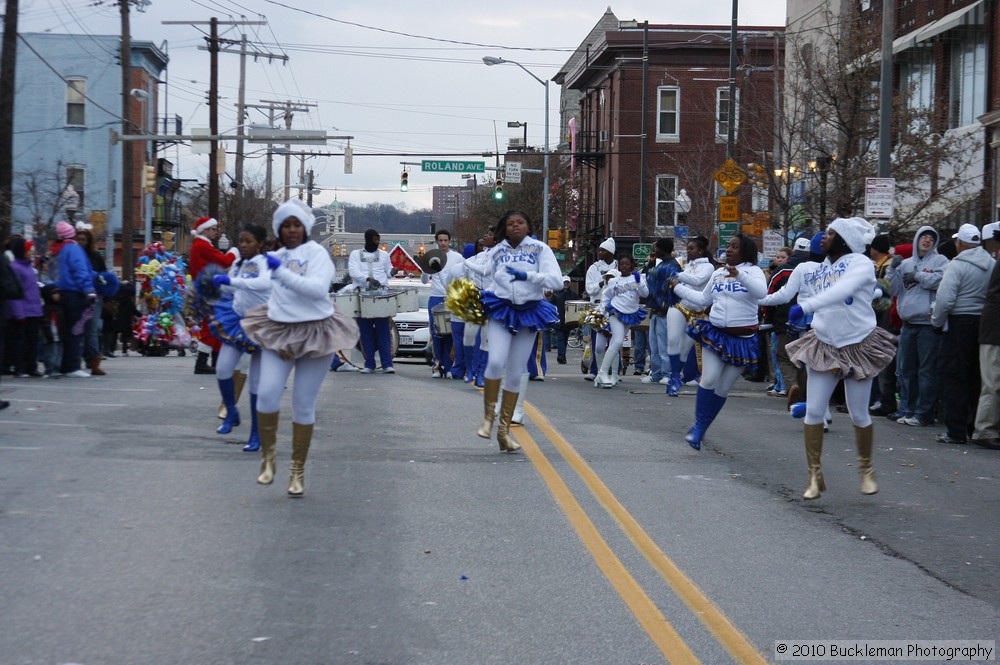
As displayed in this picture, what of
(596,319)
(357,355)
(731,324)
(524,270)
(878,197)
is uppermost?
(878,197)

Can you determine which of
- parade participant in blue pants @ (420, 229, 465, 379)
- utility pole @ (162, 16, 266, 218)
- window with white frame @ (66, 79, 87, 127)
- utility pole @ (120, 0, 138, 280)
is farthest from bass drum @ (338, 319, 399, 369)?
window with white frame @ (66, 79, 87, 127)

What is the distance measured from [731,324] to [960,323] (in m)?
3.55

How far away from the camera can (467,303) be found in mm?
11883

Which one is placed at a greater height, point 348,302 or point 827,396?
point 348,302

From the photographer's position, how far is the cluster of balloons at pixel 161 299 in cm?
2612

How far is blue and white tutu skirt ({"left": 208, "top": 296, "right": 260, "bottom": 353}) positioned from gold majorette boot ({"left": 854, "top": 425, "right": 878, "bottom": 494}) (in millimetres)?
4705

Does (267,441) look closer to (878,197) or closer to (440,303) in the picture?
(440,303)

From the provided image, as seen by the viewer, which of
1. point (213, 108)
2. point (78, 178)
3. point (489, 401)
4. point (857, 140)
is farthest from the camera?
point (78, 178)

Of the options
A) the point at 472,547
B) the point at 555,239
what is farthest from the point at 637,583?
the point at 555,239

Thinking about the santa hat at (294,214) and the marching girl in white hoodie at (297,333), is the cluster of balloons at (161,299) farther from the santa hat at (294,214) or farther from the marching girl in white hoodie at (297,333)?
the marching girl in white hoodie at (297,333)

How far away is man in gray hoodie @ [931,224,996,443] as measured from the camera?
44.2 ft

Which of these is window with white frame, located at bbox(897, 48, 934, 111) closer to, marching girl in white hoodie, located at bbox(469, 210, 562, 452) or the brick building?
the brick building

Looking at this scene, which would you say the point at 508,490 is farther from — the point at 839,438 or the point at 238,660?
the point at 839,438

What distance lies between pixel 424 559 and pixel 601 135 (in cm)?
5573
